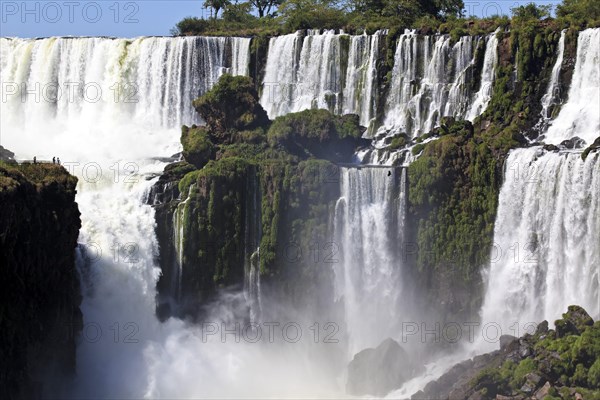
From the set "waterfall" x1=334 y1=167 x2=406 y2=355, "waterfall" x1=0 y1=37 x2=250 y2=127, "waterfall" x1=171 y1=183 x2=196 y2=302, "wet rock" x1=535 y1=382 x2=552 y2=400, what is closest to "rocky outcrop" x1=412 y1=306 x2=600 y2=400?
"wet rock" x1=535 y1=382 x2=552 y2=400

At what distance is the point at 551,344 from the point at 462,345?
20.3ft

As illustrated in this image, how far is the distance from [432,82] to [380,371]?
16.1 m

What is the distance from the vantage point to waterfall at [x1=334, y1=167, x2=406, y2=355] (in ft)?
135

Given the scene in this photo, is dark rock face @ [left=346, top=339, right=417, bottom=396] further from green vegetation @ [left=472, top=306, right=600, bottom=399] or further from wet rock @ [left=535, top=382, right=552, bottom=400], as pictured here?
wet rock @ [left=535, top=382, right=552, bottom=400]

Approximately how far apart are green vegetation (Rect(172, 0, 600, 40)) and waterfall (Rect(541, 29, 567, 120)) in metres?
0.96

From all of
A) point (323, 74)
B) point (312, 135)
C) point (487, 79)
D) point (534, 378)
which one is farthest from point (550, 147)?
point (323, 74)

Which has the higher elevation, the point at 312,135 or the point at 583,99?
the point at 583,99

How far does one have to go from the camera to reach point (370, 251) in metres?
41.7

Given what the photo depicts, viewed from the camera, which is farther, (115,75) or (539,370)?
(115,75)

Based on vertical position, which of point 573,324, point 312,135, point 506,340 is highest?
point 312,135

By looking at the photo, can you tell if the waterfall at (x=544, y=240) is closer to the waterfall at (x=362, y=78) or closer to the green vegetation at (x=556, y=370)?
the green vegetation at (x=556, y=370)

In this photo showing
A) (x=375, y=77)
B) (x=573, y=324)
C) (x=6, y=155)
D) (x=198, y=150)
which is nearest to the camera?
(x=573, y=324)

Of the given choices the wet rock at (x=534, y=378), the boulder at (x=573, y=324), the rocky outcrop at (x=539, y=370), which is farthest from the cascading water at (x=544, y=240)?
the wet rock at (x=534, y=378)

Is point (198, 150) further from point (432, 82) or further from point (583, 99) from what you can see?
point (583, 99)
